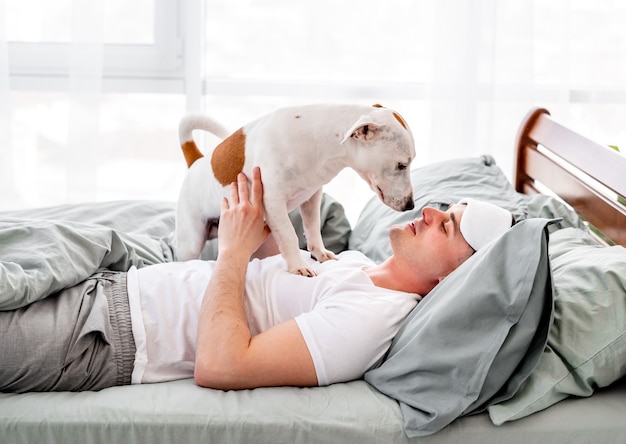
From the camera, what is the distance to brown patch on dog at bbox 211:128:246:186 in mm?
1480

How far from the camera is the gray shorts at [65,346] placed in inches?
46.2

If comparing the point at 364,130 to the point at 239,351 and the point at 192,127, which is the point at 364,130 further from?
the point at 192,127

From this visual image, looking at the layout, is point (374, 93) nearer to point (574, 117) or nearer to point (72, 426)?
point (574, 117)

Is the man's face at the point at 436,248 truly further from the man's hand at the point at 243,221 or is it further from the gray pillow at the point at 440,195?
the gray pillow at the point at 440,195

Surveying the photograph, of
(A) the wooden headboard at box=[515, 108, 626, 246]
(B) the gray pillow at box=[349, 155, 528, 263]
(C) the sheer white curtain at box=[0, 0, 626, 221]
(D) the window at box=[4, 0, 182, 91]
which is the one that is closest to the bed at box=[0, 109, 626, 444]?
(A) the wooden headboard at box=[515, 108, 626, 246]

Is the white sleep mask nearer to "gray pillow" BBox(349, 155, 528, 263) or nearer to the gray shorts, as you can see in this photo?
"gray pillow" BBox(349, 155, 528, 263)

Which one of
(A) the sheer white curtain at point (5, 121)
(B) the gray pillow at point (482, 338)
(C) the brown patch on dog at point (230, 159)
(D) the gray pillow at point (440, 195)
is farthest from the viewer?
(A) the sheer white curtain at point (5, 121)

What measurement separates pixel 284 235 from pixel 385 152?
0.26m

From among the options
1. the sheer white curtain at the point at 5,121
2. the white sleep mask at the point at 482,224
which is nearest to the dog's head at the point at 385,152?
the white sleep mask at the point at 482,224

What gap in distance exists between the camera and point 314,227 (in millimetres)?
1595

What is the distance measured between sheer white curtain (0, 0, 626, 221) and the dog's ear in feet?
5.46

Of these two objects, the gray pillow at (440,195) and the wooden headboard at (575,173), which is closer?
the wooden headboard at (575,173)

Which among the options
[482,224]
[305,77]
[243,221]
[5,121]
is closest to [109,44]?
[5,121]

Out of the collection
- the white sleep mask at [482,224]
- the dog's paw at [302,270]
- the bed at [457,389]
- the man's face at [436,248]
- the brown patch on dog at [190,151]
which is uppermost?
the brown patch on dog at [190,151]
